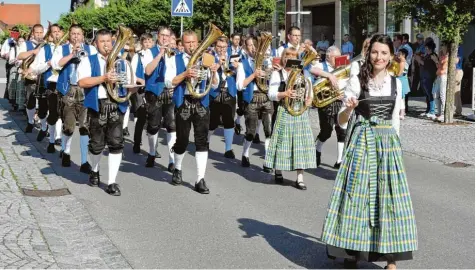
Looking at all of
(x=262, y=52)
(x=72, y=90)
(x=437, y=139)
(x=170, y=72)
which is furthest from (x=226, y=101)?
(x=437, y=139)

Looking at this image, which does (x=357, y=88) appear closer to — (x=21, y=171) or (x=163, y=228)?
(x=163, y=228)

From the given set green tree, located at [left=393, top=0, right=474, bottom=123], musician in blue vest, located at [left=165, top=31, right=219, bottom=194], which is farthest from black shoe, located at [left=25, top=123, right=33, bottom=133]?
green tree, located at [left=393, top=0, right=474, bottom=123]

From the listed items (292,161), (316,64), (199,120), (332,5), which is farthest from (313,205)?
(332,5)

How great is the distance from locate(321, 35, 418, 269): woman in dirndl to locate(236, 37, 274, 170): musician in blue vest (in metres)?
4.76

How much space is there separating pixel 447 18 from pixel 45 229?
10.0 m

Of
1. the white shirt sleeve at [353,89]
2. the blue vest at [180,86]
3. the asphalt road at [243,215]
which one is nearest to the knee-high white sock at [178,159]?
the asphalt road at [243,215]

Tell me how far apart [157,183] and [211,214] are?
1864mm

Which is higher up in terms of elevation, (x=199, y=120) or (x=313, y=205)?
(x=199, y=120)

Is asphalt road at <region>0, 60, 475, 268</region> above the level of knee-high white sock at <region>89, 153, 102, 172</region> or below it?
below

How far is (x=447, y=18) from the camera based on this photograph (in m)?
14.8

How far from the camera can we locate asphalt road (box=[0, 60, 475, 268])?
20.0 ft

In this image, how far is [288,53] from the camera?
9047mm

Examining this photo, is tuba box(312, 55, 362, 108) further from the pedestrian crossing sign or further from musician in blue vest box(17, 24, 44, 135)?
the pedestrian crossing sign

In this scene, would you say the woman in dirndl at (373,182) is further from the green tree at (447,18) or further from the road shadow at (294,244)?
the green tree at (447,18)
